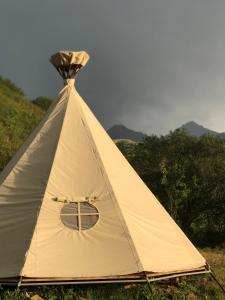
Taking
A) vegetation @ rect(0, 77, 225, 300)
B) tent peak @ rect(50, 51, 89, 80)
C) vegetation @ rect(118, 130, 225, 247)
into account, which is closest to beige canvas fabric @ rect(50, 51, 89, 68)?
tent peak @ rect(50, 51, 89, 80)

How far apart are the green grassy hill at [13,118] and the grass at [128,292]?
20.7 m

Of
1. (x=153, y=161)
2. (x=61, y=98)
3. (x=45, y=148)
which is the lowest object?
(x=153, y=161)

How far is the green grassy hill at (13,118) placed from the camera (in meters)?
34.9

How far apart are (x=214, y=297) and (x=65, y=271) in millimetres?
3443

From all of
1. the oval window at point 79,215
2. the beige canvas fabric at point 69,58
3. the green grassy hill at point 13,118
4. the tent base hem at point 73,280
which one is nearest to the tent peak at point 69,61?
the beige canvas fabric at point 69,58

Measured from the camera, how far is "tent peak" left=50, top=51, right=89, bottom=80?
1333cm

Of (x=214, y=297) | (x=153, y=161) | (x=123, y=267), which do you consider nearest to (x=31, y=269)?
(x=123, y=267)

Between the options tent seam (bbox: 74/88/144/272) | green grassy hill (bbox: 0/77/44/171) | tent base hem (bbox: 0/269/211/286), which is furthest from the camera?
green grassy hill (bbox: 0/77/44/171)

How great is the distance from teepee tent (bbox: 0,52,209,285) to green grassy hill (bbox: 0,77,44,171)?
63.1 feet

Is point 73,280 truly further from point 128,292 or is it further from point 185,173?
point 185,173

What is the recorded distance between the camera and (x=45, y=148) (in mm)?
12289

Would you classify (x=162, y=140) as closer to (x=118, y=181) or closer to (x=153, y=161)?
(x=153, y=161)

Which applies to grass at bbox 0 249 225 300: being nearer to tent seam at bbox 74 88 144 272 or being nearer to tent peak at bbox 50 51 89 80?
tent seam at bbox 74 88 144 272

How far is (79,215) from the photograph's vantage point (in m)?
11.1
